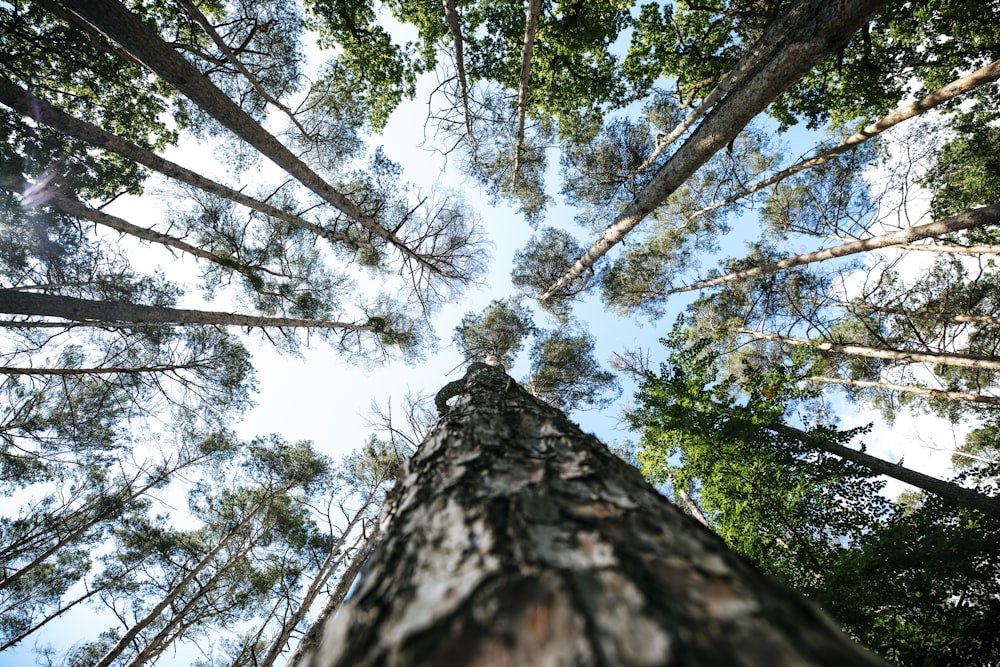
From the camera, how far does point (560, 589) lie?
675 mm

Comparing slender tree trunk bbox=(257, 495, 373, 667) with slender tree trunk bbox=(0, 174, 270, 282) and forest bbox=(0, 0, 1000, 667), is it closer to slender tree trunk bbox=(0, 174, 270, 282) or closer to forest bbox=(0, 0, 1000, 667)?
forest bbox=(0, 0, 1000, 667)

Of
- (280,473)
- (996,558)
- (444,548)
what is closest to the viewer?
(444,548)

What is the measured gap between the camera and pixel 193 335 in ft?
24.9

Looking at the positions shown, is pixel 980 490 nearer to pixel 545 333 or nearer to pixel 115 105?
pixel 545 333

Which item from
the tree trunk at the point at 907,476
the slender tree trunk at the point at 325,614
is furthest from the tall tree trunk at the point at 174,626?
the tree trunk at the point at 907,476

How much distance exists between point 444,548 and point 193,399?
9418mm

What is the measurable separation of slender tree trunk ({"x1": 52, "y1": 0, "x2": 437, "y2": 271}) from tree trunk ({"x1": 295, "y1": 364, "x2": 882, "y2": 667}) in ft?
15.7

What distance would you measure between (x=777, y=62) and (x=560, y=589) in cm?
434

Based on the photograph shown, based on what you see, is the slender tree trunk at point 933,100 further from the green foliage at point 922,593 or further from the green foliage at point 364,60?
the green foliage at point 364,60

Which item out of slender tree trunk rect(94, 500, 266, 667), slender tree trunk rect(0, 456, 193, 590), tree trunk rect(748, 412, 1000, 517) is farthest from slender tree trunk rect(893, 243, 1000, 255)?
slender tree trunk rect(0, 456, 193, 590)

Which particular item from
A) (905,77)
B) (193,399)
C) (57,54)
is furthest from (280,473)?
(905,77)

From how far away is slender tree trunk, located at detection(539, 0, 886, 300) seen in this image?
8.95 ft

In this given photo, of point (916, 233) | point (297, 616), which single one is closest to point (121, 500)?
point (297, 616)

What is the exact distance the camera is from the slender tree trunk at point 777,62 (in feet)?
8.95
